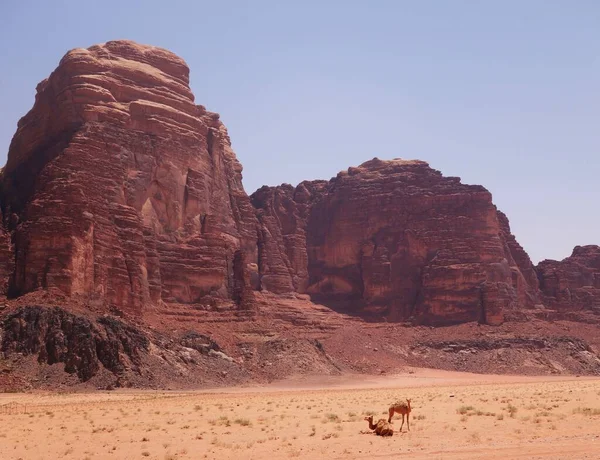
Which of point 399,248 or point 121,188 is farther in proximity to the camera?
point 399,248

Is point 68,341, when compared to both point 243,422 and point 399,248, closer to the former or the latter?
point 243,422

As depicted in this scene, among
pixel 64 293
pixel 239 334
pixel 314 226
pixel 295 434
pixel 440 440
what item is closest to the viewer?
pixel 440 440

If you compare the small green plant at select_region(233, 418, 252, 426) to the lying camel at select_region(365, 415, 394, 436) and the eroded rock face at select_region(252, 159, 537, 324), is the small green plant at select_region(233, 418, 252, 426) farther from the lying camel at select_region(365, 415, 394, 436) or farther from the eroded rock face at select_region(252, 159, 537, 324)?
the eroded rock face at select_region(252, 159, 537, 324)

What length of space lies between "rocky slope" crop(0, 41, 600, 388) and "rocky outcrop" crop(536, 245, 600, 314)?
0.30m

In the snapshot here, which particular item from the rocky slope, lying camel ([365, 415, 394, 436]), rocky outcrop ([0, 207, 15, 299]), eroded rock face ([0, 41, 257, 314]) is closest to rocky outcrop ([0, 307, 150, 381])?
the rocky slope

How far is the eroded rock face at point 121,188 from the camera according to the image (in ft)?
248

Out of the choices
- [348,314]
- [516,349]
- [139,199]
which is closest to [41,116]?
[139,199]

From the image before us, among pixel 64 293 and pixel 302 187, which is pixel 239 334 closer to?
pixel 64 293

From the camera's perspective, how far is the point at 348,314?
11488 centimetres

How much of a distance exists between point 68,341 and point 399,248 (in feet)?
212

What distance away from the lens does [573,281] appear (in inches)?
4995

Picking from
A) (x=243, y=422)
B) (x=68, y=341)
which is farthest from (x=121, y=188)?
(x=243, y=422)

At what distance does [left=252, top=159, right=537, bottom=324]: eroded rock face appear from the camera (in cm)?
11250

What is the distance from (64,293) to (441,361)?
49166 millimetres
